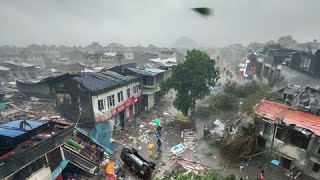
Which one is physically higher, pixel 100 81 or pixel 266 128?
pixel 100 81

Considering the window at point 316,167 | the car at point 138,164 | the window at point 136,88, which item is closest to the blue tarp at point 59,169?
the car at point 138,164

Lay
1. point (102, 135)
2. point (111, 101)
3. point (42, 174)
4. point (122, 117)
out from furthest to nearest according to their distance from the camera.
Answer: point (122, 117)
point (111, 101)
point (102, 135)
point (42, 174)

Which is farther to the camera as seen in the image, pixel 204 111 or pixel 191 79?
pixel 204 111

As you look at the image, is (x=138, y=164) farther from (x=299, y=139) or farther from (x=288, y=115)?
(x=288, y=115)

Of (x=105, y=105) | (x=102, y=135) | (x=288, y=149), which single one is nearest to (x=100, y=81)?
(x=105, y=105)

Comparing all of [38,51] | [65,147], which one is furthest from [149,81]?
[38,51]

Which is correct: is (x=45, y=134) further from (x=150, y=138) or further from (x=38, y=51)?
(x=38, y=51)

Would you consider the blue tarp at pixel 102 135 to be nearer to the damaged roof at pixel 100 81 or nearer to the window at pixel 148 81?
the damaged roof at pixel 100 81

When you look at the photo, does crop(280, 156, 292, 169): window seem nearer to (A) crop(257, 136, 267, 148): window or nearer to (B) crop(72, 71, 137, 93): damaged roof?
(A) crop(257, 136, 267, 148): window

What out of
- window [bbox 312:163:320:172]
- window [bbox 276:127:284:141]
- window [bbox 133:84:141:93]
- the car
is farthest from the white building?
window [bbox 312:163:320:172]
